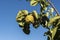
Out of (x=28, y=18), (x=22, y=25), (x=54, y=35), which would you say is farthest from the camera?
(x=22, y=25)

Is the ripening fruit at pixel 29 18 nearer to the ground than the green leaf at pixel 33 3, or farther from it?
nearer to the ground

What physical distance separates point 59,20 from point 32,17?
1.38ft

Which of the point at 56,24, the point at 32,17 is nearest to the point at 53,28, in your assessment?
the point at 56,24

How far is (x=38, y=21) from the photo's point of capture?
3.07 meters

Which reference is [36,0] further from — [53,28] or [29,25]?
[53,28]

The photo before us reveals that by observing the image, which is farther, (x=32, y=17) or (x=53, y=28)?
(x=32, y=17)

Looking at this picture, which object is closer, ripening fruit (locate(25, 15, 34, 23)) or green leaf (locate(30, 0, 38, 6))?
ripening fruit (locate(25, 15, 34, 23))

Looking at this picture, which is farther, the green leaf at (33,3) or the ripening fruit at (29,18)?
the green leaf at (33,3)

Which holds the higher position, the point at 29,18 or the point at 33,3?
the point at 33,3

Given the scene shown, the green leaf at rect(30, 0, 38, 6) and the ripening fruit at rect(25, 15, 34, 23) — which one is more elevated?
the green leaf at rect(30, 0, 38, 6)

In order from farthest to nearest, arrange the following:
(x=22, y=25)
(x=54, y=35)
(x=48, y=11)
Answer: (x=48, y=11) → (x=22, y=25) → (x=54, y=35)

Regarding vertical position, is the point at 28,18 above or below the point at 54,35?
above

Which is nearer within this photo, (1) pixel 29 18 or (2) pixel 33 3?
(1) pixel 29 18

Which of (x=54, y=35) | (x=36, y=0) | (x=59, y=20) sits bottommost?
(x=54, y=35)
